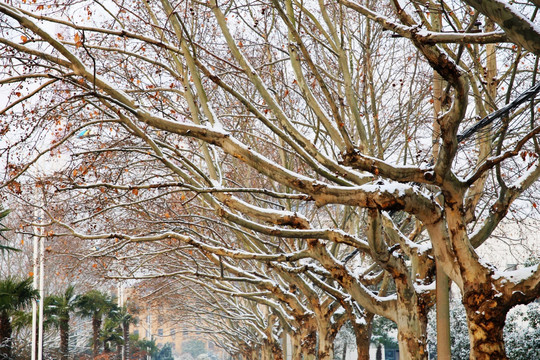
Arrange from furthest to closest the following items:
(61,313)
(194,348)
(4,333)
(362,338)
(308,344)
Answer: (194,348), (61,313), (4,333), (308,344), (362,338)

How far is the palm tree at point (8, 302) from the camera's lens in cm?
1695

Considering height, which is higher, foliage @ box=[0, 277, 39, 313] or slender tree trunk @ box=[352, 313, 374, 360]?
foliage @ box=[0, 277, 39, 313]

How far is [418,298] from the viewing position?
846 centimetres

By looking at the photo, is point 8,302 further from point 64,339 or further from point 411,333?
point 411,333

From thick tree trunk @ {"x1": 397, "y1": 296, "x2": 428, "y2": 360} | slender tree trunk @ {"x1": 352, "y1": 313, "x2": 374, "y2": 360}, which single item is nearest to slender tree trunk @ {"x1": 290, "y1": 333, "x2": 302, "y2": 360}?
slender tree trunk @ {"x1": 352, "y1": 313, "x2": 374, "y2": 360}

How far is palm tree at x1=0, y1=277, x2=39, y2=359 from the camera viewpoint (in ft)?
55.6

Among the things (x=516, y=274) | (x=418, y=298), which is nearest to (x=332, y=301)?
(x=418, y=298)

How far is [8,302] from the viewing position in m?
16.8

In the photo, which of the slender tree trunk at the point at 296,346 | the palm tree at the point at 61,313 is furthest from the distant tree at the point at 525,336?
the palm tree at the point at 61,313

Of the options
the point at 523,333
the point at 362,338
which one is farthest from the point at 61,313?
the point at 523,333

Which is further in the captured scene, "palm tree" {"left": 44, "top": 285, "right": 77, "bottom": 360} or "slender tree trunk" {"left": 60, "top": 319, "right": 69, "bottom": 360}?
"slender tree trunk" {"left": 60, "top": 319, "right": 69, "bottom": 360}

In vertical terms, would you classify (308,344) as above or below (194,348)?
above

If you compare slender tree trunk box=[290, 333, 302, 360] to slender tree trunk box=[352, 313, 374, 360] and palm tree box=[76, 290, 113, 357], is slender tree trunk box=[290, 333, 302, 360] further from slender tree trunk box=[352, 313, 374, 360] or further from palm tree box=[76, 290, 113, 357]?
palm tree box=[76, 290, 113, 357]

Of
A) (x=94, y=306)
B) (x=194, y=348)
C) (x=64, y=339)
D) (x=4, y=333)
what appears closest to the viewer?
(x=4, y=333)
